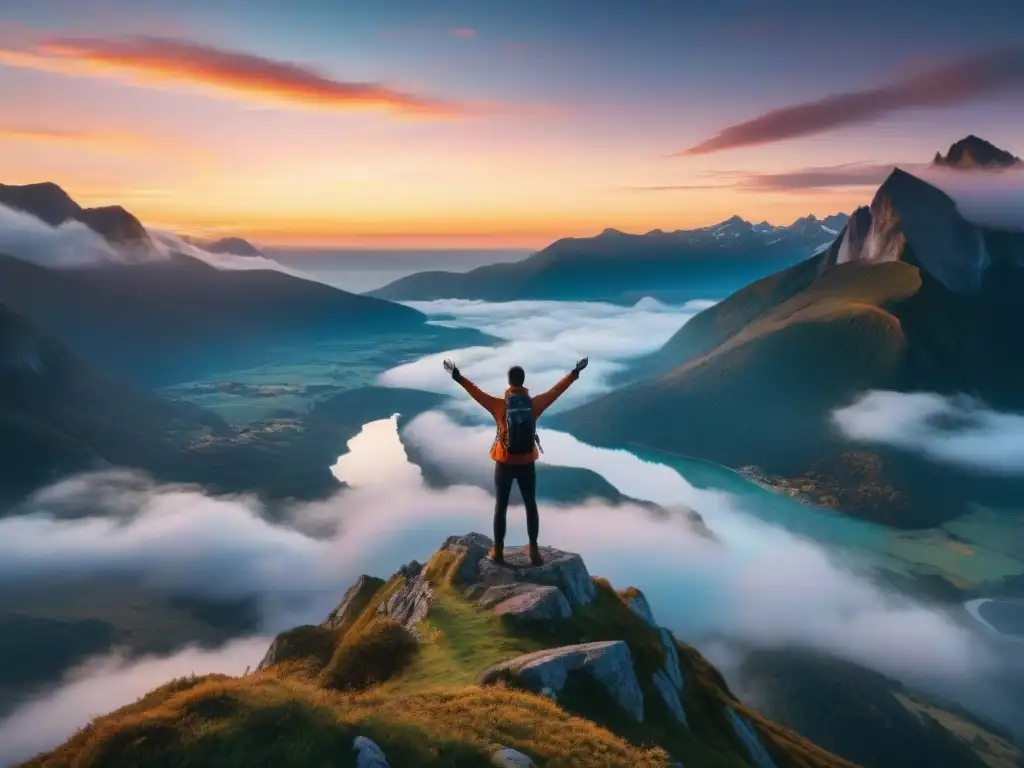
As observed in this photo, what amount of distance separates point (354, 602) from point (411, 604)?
75.3 feet

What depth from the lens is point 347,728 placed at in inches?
620

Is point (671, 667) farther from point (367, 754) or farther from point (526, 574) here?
point (367, 754)

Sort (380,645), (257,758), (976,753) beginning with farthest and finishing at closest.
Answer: (976,753)
(380,645)
(257,758)

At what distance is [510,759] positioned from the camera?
1658 centimetres

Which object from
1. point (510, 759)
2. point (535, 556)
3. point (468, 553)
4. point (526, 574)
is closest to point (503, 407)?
point (535, 556)

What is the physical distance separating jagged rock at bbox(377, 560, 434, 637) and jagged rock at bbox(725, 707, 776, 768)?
23300mm

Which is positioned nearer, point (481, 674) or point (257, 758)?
point (257, 758)

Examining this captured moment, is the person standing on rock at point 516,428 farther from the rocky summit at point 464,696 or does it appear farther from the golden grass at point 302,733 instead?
the golden grass at point 302,733

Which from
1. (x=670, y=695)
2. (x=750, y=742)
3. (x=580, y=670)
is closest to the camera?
(x=580, y=670)

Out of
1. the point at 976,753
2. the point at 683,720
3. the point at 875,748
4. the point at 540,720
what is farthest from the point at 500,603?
the point at 976,753

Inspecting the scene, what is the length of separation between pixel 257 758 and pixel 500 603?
22122mm

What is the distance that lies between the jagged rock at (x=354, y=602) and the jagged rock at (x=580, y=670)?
3595 centimetres

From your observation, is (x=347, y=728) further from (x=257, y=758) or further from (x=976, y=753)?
(x=976, y=753)

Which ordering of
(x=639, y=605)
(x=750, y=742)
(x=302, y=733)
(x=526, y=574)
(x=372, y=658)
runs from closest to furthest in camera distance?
(x=302, y=733) < (x=372, y=658) < (x=526, y=574) < (x=750, y=742) < (x=639, y=605)
